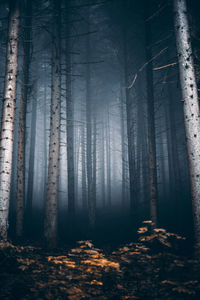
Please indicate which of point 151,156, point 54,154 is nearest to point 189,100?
point 151,156

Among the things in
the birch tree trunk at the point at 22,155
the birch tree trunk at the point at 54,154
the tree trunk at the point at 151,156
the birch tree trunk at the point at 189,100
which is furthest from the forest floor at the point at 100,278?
the tree trunk at the point at 151,156

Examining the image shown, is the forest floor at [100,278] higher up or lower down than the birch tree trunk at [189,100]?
lower down

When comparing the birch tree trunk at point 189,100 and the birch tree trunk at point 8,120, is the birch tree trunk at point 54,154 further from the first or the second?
the birch tree trunk at point 189,100

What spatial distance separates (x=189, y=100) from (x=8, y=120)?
583 centimetres

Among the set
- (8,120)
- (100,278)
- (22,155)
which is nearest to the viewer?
(100,278)

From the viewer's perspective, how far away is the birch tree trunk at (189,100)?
213 inches

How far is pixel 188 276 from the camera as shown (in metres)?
3.91

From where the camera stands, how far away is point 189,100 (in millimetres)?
5680

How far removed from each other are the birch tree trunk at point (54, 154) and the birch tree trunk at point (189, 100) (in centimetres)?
452

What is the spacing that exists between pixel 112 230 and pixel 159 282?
7278 mm

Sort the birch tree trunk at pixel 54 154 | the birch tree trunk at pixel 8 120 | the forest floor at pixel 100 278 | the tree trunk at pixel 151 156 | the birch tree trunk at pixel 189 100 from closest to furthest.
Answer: the forest floor at pixel 100 278 < the birch tree trunk at pixel 8 120 < the birch tree trunk at pixel 189 100 < the birch tree trunk at pixel 54 154 < the tree trunk at pixel 151 156

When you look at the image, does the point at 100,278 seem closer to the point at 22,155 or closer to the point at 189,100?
the point at 189,100

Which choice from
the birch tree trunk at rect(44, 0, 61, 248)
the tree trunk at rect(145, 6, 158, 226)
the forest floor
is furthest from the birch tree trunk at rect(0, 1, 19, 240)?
the tree trunk at rect(145, 6, 158, 226)

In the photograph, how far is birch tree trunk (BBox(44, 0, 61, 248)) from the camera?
6.94m
